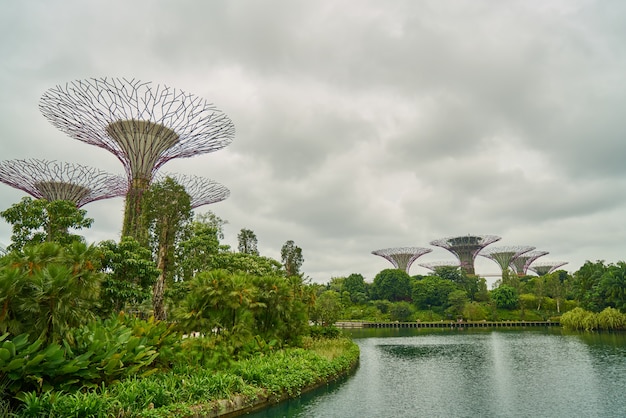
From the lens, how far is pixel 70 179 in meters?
43.1

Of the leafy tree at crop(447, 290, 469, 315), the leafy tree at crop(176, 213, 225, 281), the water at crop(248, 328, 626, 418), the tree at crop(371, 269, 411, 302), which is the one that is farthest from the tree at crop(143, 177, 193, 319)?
the tree at crop(371, 269, 411, 302)

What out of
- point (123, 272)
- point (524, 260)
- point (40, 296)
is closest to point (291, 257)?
point (123, 272)

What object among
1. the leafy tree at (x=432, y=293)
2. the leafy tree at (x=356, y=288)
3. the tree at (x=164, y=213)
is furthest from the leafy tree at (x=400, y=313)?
the tree at (x=164, y=213)

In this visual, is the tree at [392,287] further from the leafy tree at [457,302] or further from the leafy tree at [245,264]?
the leafy tree at [245,264]

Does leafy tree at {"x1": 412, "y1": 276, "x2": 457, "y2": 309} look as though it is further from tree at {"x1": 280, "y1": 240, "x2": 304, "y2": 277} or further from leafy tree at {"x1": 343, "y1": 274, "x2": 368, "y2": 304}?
tree at {"x1": 280, "y1": 240, "x2": 304, "y2": 277}

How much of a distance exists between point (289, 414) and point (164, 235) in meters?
20.9

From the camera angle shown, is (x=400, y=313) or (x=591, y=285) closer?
(x=591, y=285)

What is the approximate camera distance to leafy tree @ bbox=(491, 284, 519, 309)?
253ft

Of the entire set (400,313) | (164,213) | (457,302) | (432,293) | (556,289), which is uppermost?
(164,213)

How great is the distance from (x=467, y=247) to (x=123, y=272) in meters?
94.0

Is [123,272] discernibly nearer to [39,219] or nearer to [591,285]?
[39,219]

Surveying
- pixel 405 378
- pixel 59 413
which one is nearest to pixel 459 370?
pixel 405 378

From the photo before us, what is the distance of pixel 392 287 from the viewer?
302 feet

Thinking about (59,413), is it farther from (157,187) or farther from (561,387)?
(157,187)
